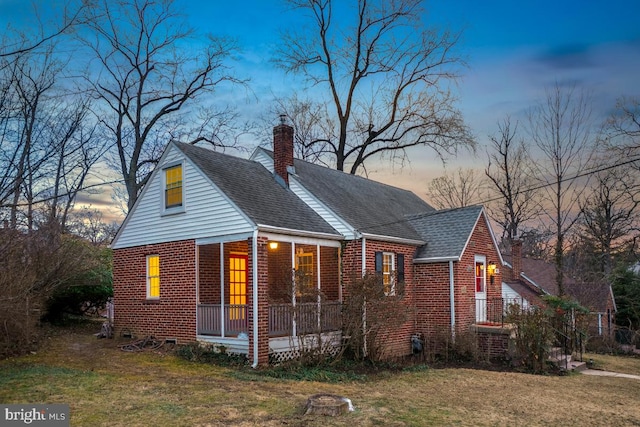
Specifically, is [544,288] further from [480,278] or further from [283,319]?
[283,319]

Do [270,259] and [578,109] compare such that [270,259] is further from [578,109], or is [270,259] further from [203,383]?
[578,109]

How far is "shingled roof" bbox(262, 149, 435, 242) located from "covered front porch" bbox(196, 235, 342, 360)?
1.40 metres

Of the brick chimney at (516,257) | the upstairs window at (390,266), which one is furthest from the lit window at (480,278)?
the brick chimney at (516,257)

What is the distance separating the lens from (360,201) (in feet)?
62.0

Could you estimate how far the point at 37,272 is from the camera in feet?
48.4

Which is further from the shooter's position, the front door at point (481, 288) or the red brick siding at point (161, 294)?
the front door at point (481, 288)

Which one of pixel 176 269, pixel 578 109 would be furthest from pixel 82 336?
pixel 578 109

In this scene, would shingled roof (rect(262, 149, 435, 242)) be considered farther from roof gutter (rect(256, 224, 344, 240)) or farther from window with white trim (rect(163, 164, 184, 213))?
window with white trim (rect(163, 164, 184, 213))

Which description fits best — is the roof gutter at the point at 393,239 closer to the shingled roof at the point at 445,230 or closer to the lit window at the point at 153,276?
the shingled roof at the point at 445,230

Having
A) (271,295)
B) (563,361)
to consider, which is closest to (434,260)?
(563,361)

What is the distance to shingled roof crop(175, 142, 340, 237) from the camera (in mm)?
13664

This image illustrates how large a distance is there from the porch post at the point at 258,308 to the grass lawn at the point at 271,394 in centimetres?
57

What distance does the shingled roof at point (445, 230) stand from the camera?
17.5 meters
